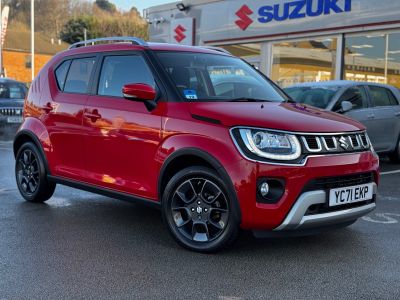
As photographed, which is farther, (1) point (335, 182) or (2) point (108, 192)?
(2) point (108, 192)

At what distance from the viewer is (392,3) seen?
13062mm

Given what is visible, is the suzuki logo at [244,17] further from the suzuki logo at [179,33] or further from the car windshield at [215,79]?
the car windshield at [215,79]

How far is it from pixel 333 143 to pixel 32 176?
371 cm

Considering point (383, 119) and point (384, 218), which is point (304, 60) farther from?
point (384, 218)

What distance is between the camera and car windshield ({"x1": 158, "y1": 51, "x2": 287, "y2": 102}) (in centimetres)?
477

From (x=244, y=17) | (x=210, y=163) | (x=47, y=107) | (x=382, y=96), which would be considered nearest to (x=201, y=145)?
(x=210, y=163)

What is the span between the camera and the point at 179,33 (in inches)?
749

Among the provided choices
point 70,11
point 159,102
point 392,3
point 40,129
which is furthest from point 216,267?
point 70,11

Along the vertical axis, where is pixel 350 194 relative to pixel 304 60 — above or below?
below

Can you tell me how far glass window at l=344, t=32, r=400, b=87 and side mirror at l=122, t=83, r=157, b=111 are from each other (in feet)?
34.4

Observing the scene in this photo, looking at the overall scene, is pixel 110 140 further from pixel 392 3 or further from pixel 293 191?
pixel 392 3

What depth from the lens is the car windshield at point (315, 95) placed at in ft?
28.9

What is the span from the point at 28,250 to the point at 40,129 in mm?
1885

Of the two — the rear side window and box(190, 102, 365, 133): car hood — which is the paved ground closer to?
box(190, 102, 365, 133): car hood
